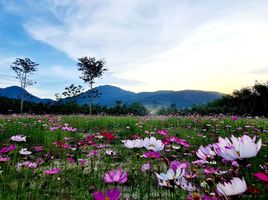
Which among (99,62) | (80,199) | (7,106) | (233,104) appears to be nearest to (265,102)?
(233,104)

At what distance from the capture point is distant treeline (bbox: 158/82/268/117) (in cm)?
2470

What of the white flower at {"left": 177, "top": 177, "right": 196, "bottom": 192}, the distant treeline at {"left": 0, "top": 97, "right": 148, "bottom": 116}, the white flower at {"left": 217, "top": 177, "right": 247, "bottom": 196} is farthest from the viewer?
the distant treeline at {"left": 0, "top": 97, "right": 148, "bottom": 116}

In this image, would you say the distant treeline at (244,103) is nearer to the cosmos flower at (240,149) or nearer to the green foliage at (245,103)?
the green foliage at (245,103)

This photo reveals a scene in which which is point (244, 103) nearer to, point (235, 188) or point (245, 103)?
point (245, 103)

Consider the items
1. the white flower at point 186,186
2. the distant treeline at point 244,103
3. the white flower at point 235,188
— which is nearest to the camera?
the white flower at point 235,188

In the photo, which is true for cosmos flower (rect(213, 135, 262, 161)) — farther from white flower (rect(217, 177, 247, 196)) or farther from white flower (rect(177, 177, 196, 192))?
white flower (rect(177, 177, 196, 192))

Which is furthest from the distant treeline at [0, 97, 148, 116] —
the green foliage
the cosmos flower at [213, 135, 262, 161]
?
the cosmos flower at [213, 135, 262, 161]

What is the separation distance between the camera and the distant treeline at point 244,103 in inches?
973

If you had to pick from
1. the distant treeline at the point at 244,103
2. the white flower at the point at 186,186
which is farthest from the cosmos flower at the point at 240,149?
the distant treeline at the point at 244,103

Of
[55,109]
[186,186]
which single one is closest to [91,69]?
[55,109]

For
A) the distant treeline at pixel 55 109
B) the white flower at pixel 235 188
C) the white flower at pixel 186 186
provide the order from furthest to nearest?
the distant treeline at pixel 55 109
the white flower at pixel 186 186
the white flower at pixel 235 188

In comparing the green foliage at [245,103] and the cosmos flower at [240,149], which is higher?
the green foliage at [245,103]

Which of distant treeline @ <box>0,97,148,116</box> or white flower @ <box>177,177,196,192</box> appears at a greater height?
distant treeline @ <box>0,97,148,116</box>

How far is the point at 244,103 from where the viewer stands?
92.2 feet
